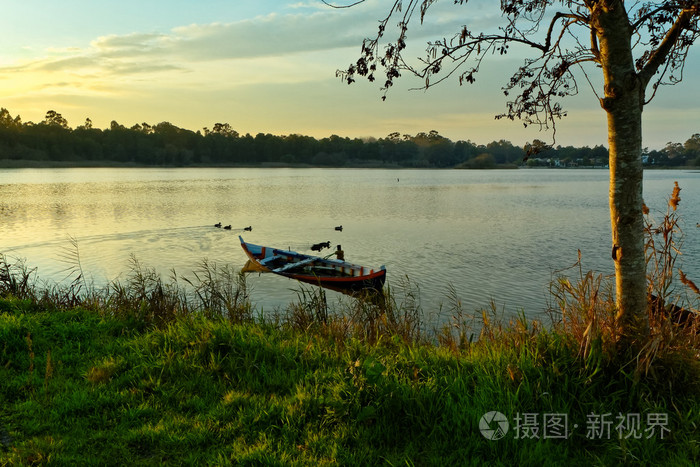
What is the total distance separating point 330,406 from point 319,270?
42.6 ft

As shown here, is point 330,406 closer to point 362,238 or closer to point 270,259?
point 270,259

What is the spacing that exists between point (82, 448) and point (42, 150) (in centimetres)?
15815

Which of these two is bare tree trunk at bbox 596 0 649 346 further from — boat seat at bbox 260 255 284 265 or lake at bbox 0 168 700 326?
boat seat at bbox 260 255 284 265

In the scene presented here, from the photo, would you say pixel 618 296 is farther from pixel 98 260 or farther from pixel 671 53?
pixel 98 260

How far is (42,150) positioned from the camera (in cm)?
13650

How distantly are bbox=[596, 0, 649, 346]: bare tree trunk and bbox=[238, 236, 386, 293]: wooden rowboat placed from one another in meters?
9.66

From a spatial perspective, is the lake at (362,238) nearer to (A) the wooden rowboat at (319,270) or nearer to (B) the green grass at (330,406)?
(A) the wooden rowboat at (319,270)

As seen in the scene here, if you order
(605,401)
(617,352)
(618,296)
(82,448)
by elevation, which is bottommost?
(82,448)

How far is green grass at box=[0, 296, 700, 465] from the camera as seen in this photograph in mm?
4137

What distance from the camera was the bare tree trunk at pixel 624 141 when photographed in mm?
4586

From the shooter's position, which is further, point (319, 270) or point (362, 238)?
point (362, 238)

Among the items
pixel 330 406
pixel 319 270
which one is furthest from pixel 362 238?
pixel 330 406

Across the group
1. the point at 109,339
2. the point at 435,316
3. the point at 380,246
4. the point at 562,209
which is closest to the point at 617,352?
the point at 109,339

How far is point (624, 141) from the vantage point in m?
4.65
